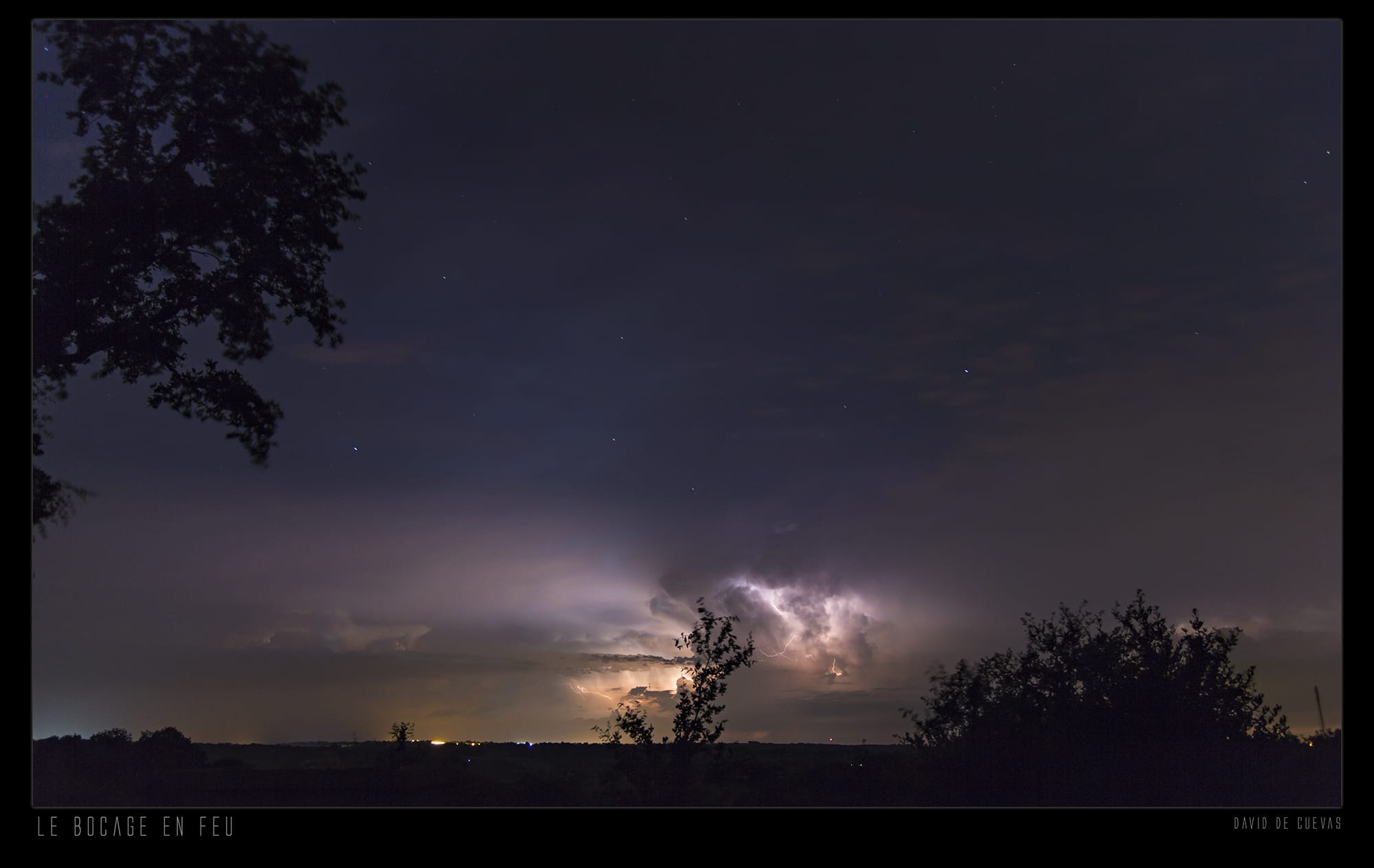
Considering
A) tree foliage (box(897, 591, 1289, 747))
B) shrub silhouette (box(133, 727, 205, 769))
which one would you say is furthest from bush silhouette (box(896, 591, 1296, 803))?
shrub silhouette (box(133, 727, 205, 769))

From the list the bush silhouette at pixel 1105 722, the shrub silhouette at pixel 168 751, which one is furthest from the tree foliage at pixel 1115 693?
the shrub silhouette at pixel 168 751

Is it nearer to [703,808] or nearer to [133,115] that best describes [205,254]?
[133,115]

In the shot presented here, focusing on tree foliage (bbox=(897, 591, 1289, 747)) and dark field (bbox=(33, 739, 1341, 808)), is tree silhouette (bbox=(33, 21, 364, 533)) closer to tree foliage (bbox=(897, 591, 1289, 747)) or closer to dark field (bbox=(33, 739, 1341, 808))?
dark field (bbox=(33, 739, 1341, 808))

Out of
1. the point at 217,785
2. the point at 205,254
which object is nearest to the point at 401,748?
the point at 217,785

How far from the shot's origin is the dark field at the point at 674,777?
59.9ft

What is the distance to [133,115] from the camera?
19.7 meters

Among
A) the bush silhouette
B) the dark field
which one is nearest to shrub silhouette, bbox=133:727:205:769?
the dark field

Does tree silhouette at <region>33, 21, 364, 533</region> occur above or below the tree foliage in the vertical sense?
above

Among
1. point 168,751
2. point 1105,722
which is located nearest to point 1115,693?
point 1105,722

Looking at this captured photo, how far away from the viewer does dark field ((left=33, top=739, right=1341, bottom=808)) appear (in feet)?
59.9

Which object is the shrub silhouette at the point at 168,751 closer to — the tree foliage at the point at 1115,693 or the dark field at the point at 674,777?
the dark field at the point at 674,777

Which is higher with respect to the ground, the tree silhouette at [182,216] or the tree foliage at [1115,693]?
the tree silhouette at [182,216]

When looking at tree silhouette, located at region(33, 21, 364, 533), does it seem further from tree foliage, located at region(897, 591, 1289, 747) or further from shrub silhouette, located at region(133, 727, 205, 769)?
tree foliage, located at region(897, 591, 1289, 747)
